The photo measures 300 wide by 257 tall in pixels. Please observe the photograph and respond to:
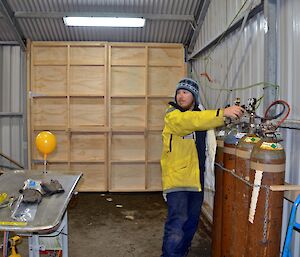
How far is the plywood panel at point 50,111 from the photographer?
5.55 meters

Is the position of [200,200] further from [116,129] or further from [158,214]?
[116,129]

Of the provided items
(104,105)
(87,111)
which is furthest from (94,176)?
(104,105)

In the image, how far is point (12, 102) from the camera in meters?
5.59

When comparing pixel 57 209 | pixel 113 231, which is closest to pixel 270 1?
pixel 57 209

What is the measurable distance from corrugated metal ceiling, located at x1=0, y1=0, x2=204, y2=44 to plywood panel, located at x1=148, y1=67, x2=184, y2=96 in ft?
Answer: 1.52

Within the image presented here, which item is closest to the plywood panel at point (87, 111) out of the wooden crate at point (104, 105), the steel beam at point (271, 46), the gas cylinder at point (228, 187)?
the wooden crate at point (104, 105)

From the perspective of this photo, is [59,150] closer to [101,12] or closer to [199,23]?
[101,12]

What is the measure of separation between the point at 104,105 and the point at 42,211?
3756 mm

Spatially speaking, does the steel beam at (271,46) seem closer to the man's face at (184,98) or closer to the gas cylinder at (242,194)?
the gas cylinder at (242,194)

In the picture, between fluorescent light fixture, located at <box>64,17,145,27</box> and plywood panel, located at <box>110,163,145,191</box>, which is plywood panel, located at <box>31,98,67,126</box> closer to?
plywood panel, located at <box>110,163,145,191</box>

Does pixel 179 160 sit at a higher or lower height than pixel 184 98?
lower

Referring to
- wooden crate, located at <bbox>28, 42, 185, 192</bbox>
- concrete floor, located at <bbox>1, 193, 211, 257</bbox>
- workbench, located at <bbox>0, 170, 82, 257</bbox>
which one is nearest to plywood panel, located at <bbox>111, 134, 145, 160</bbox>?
wooden crate, located at <bbox>28, 42, 185, 192</bbox>

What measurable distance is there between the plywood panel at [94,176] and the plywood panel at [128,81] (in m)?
1.26

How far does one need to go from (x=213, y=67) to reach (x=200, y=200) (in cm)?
195
